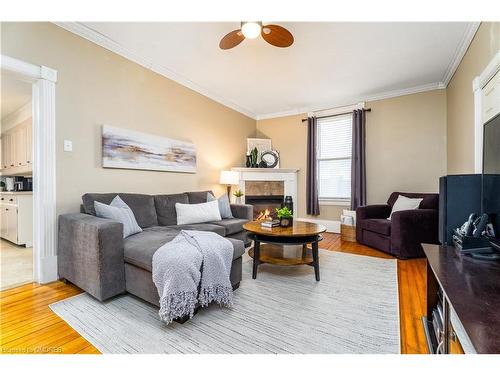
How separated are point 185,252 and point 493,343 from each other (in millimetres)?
1492

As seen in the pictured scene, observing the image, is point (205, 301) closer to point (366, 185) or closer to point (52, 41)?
point (52, 41)

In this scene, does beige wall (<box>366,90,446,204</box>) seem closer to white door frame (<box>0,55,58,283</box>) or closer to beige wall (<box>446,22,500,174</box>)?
beige wall (<box>446,22,500,174</box>)

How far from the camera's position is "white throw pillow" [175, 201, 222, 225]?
9.96 ft

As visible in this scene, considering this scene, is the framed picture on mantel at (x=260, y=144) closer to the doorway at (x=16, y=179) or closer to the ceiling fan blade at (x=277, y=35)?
the ceiling fan blade at (x=277, y=35)

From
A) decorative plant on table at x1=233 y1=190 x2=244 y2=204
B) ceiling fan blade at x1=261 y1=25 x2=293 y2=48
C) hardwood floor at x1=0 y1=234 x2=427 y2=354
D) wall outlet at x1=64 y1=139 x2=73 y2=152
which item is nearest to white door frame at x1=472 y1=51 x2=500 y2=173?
hardwood floor at x1=0 y1=234 x2=427 y2=354

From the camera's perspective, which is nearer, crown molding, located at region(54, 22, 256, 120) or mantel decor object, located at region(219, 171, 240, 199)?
crown molding, located at region(54, 22, 256, 120)


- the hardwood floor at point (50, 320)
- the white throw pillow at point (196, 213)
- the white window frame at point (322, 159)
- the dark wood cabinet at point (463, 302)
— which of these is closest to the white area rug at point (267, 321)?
the hardwood floor at point (50, 320)

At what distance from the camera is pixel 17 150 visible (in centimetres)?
417

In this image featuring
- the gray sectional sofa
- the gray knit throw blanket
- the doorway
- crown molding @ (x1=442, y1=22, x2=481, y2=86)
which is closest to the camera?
the gray knit throw blanket

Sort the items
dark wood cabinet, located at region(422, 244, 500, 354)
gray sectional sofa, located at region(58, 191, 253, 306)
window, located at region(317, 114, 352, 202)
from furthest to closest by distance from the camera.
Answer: window, located at region(317, 114, 352, 202)
gray sectional sofa, located at region(58, 191, 253, 306)
dark wood cabinet, located at region(422, 244, 500, 354)

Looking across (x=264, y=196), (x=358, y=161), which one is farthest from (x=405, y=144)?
(x=264, y=196)

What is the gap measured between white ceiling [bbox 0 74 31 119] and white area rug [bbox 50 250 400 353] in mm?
3166
